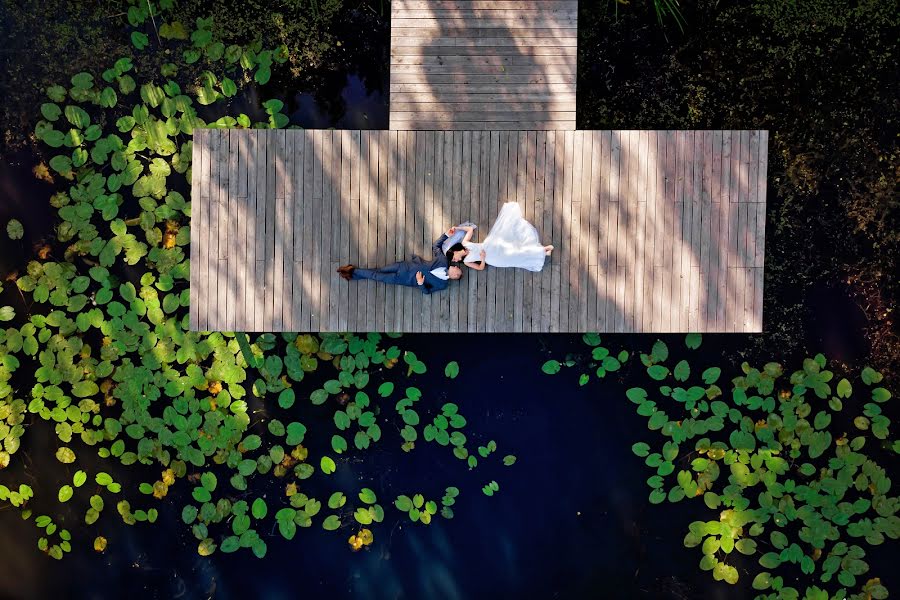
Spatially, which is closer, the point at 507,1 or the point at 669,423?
the point at 507,1

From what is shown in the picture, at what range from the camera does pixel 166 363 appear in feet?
17.4

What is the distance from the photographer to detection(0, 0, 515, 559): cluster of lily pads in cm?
527

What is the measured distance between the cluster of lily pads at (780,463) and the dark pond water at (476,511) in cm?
19

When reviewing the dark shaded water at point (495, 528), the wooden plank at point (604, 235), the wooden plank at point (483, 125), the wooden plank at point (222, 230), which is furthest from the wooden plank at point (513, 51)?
the dark shaded water at point (495, 528)

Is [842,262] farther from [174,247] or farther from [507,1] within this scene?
[174,247]

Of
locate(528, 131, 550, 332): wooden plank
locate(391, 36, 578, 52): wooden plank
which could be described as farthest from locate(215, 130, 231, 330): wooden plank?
locate(528, 131, 550, 332): wooden plank

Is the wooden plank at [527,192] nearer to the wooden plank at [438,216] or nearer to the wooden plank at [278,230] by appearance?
the wooden plank at [438,216]

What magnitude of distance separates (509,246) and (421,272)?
699mm

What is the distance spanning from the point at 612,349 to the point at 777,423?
1.62 metres

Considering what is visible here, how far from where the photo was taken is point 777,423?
17.2 ft

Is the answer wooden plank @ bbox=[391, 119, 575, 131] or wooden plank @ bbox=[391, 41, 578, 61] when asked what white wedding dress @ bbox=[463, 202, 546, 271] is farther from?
wooden plank @ bbox=[391, 41, 578, 61]

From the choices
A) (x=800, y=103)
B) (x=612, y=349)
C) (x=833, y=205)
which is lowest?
(x=612, y=349)

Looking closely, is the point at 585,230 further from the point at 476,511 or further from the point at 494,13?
the point at 476,511

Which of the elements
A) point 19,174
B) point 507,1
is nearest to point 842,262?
point 507,1
